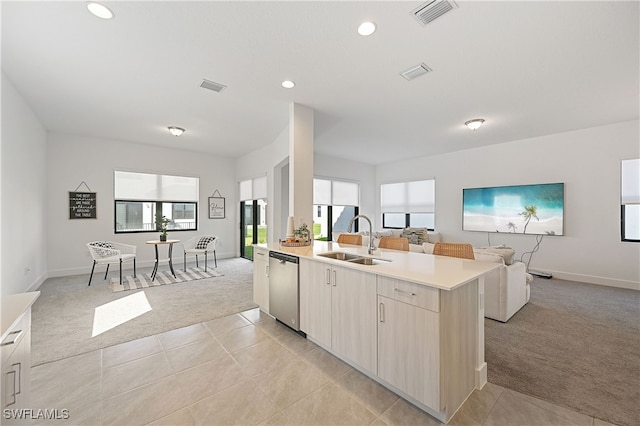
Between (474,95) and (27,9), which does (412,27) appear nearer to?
(474,95)

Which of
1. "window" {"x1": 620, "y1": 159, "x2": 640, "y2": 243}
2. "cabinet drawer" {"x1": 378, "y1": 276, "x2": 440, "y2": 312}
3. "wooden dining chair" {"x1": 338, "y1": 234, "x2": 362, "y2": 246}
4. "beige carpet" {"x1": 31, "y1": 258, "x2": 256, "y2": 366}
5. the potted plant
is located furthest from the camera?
the potted plant

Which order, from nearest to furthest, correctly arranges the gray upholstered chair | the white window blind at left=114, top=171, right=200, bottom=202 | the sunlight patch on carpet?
Result: the sunlight patch on carpet → the gray upholstered chair → the white window blind at left=114, top=171, right=200, bottom=202

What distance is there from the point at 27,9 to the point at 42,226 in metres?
4.60

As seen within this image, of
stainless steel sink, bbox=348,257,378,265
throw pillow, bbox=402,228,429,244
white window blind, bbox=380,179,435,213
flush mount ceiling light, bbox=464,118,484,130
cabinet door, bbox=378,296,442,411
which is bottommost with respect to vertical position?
cabinet door, bbox=378,296,442,411

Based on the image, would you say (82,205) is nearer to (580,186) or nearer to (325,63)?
(325,63)

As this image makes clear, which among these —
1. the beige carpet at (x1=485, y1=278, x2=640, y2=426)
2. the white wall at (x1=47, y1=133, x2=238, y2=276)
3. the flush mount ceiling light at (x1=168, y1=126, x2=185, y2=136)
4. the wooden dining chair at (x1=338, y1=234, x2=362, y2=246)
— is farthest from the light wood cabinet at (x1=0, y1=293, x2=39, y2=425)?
the white wall at (x1=47, y1=133, x2=238, y2=276)

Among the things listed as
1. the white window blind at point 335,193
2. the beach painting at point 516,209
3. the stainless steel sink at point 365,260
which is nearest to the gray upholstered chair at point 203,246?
the white window blind at point 335,193

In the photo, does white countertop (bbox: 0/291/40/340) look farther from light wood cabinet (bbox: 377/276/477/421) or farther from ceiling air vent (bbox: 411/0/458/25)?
ceiling air vent (bbox: 411/0/458/25)

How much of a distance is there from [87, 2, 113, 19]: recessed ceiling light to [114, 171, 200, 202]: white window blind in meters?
4.92

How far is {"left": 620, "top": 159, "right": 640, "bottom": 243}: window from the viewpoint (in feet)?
14.8

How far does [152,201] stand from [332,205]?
4747 mm

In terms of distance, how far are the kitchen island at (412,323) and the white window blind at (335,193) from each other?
525cm

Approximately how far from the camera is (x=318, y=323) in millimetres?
2521

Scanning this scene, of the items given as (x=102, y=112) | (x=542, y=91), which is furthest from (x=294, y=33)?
(x=102, y=112)
